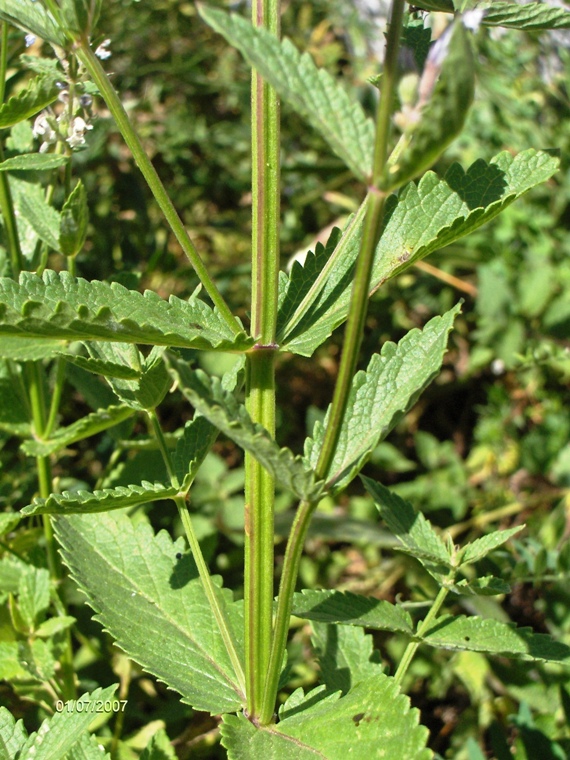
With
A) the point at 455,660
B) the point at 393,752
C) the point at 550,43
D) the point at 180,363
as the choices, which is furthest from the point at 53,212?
the point at 550,43

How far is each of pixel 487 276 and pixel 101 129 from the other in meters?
1.41

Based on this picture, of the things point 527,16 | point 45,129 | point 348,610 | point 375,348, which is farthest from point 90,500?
point 375,348

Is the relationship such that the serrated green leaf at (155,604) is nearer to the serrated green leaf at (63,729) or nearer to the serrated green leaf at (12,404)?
the serrated green leaf at (63,729)

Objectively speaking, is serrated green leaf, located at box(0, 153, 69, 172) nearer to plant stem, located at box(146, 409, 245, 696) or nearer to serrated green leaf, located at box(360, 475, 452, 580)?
plant stem, located at box(146, 409, 245, 696)

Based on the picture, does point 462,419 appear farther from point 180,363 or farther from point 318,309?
point 180,363

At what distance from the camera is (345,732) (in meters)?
1.07

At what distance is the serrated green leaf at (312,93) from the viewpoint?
0.81 m

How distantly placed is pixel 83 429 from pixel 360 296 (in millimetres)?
746

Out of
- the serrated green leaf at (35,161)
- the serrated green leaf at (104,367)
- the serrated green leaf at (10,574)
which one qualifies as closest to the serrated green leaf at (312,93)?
the serrated green leaf at (104,367)

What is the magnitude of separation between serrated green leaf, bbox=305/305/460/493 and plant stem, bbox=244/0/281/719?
88 mm

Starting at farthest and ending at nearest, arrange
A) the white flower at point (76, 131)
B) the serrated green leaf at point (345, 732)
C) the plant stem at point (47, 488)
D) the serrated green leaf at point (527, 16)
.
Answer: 1. the plant stem at point (47, 488)
2. the white flower at point (76, 131)
3. the serrated green leaf at point (527, 16)
4. the serrated green leaf at point (345, 732)

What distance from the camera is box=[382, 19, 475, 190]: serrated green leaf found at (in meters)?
0.73

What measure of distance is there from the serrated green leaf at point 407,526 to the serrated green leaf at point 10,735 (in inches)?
25.2

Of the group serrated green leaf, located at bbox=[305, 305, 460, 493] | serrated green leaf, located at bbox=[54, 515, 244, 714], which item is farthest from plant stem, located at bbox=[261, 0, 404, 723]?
serrated green leaf, located at bbox=[54, 515, 244, 714]
